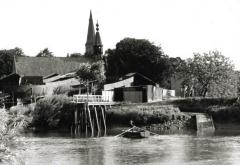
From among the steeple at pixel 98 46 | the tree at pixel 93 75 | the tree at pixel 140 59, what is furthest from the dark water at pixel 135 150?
the steeple at pixel 98 46

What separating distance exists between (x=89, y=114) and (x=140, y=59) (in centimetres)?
3223

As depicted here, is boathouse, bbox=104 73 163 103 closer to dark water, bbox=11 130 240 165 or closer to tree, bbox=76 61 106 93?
tree, bbox=76 61 106 93

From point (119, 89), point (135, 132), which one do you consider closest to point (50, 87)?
point (119, 89)

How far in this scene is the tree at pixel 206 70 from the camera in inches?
3241

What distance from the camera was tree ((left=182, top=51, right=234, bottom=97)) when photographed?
82.3m

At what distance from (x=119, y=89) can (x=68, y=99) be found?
1057 cm

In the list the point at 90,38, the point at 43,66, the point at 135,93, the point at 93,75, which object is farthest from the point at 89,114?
the point at 90,38

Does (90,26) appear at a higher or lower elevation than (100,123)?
higher

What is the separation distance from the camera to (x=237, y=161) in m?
37.2

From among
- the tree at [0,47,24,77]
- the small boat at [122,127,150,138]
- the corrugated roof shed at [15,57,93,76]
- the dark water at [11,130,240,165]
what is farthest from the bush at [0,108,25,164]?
the tree at [0,47,24,77]

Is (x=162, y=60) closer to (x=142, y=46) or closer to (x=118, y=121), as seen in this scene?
(x=142, y=46)

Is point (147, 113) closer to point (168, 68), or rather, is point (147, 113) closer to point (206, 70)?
point (206, 70)

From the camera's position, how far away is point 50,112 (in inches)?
2655

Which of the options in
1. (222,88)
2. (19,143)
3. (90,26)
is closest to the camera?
(19,143)
